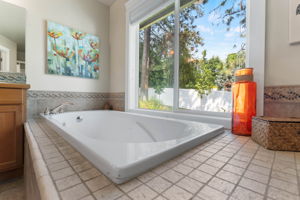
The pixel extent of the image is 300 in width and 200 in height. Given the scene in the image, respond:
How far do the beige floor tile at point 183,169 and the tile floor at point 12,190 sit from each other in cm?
135

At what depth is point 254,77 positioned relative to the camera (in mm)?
915

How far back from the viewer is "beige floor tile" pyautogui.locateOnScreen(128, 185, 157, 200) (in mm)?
310

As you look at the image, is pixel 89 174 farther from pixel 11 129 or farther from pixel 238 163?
pixel 11 129

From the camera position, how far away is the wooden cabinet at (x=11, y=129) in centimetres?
115

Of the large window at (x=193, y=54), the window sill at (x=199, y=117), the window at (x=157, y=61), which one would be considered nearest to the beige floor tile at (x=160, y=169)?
the window sill at (x=199, y=117)

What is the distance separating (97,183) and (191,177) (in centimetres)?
26

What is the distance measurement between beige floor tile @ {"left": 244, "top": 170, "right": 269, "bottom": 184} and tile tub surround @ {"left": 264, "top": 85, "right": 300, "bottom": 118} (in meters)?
0.65

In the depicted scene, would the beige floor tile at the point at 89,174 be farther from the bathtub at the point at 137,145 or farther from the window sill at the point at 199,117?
the window sill at the point at 199,117

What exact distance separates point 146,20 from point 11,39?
1.60 m

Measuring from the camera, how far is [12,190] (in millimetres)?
1120

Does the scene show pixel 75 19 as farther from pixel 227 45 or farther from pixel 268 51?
pixel 268 51

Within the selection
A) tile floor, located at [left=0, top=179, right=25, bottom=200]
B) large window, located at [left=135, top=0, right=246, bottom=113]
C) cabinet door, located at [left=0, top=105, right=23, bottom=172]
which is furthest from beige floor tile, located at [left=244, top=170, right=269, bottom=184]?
cabinet door, located at [left=0, top=105, right=23, bottom=172]

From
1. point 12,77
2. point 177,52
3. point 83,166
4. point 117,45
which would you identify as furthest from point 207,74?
point 12,77

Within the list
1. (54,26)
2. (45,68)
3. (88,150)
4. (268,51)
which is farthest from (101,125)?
(268,51)
